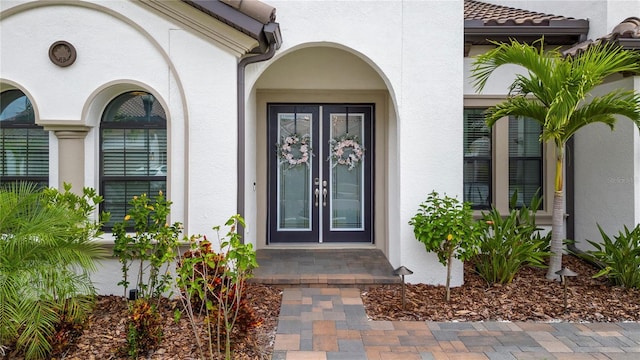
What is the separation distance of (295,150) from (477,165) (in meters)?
3.39

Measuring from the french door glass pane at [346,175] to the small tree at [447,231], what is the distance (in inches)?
98.2

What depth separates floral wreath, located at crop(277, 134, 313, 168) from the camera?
8.95 metres

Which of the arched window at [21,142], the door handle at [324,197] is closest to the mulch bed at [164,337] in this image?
the arched window at [21,142]

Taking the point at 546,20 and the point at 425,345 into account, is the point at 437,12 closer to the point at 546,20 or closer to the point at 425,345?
the point at 546,20

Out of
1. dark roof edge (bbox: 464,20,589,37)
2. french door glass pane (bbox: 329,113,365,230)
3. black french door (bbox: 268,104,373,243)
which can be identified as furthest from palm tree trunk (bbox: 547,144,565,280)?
french door glass pane (bbox: 329,113,365,230)

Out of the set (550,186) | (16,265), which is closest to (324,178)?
(550,186)

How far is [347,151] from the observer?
901cm

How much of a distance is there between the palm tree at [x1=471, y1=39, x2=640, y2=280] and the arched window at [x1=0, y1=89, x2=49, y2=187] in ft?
19.7

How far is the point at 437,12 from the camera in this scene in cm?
684

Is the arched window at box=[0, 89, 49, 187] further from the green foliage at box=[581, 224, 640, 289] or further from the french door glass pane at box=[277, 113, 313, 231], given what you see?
the green foliage at box=[581, 224, 640, 289]

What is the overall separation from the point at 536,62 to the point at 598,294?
3193 millimetres

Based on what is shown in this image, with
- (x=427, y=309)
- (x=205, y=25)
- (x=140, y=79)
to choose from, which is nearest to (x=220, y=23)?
(x=205, y=25)

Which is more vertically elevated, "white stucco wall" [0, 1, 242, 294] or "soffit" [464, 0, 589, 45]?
"soffit" [464, 0, 589, 45]

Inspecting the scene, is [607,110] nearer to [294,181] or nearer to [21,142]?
[294,181]
